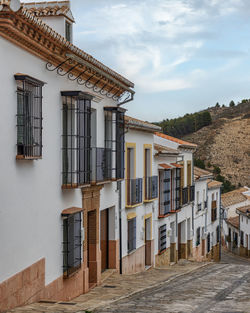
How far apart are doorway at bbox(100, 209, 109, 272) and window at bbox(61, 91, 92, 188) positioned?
12.5 ft

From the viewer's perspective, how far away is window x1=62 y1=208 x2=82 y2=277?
1169 cm

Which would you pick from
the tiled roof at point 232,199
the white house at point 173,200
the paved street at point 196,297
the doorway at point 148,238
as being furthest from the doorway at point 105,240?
the tiled roof at point 232,199

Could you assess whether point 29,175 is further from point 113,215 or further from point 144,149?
point 144,149

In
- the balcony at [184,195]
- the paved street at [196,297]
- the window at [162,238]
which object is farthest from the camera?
the balcony at [184,195]

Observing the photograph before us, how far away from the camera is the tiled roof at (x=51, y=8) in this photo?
42.1ft

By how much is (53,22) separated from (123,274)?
8.27 meters

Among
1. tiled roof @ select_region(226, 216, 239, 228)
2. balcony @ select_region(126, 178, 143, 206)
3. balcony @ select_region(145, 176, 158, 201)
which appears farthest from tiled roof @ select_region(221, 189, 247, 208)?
balcony @ select_region(126, 178, 143, 206)

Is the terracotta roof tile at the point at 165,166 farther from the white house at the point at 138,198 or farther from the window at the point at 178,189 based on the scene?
the window at the point at 178,189

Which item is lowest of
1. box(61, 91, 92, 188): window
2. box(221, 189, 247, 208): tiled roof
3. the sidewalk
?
box(221, 189, 247, 208): tiled roof

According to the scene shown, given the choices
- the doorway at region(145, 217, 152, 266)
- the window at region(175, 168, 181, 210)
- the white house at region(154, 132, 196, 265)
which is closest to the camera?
the doorway at region(145, 217, 152, 266)

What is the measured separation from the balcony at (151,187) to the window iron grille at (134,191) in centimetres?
98

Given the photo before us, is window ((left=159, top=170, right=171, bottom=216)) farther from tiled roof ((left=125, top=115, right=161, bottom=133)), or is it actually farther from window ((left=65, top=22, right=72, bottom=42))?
window ((left=65, top=22, right=72, bottom=42))

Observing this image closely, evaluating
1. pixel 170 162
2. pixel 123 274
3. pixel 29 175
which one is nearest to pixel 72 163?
pixel 29 175

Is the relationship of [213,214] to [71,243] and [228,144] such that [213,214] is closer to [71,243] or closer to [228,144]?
[71,243]
